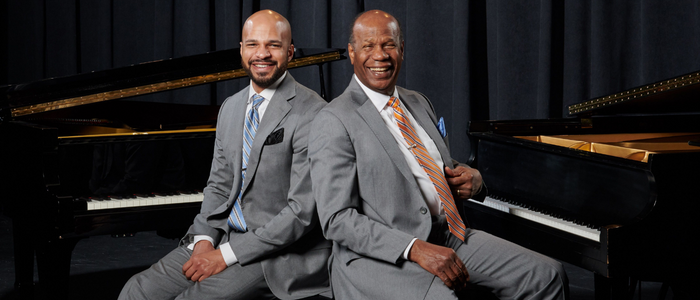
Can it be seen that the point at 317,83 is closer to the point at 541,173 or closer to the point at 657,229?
the point at 541,173

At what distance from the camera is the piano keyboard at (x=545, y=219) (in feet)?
6.69

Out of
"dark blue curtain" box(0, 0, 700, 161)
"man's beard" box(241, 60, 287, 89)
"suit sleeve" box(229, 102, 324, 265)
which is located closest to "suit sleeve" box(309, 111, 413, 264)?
"suit sleeve" box(229, 102, 324, 265)

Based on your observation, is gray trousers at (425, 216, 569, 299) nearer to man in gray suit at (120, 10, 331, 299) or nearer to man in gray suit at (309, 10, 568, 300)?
man in gray suit at (309, 10, 568, 300)

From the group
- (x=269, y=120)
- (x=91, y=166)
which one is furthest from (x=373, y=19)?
(x=91, y=166)

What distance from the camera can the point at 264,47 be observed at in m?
2.14

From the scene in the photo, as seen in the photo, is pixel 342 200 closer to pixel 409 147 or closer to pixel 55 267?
pixel 409 147

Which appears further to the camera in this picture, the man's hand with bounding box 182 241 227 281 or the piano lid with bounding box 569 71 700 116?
the piano lid with bounding box 569 71 700 116

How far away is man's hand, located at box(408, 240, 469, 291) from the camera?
1.70 m

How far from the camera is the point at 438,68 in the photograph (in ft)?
14.7

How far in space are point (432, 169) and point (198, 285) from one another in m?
0.79

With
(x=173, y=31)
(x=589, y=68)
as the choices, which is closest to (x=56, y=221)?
(x=589, y=68)

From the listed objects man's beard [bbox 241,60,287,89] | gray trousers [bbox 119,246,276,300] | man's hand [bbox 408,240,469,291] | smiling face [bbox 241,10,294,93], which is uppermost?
smiling face [bbox 241,10,294,93]

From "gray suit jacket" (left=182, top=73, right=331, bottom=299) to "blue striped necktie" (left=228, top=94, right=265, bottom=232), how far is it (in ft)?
0.06

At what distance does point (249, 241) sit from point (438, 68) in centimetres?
281
